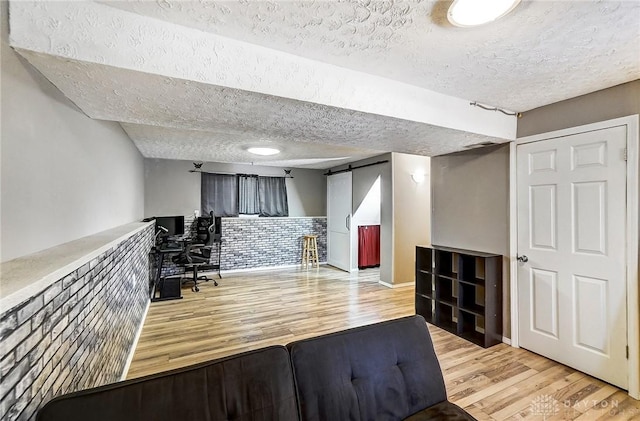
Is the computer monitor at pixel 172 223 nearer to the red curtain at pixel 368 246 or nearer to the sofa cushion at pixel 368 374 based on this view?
the red curtain at pixel 368 246

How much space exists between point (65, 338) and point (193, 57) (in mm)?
1425

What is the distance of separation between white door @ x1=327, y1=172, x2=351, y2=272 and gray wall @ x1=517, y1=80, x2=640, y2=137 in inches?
149

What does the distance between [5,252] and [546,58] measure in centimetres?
294

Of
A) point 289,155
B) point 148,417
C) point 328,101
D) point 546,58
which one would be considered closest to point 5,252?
point 148,417

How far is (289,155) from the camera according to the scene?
16.9ft

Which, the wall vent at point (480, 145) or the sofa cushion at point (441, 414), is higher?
the wall vent at point (480, 145)

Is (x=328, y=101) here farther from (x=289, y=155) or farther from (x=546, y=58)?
(x=289, y=155)

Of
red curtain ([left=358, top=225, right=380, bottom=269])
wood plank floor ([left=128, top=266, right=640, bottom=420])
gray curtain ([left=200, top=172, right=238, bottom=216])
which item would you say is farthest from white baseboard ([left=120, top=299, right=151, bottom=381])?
red curtain ([left=358, top=225, right=380, bottom=269])

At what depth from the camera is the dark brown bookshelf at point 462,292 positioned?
2.90 m

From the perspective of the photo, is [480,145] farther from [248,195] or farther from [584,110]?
[248,195]

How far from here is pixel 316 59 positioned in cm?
174

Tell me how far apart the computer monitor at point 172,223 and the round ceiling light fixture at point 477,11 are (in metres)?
5.40

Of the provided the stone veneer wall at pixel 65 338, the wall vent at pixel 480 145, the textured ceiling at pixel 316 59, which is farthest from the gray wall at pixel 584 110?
the stone veneer wall at pixel 65 338

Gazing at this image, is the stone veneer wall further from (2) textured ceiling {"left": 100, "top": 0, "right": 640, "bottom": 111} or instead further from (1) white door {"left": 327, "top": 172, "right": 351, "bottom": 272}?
(1) white door {"left": 327, "top": 172, "right": 351, "bottom": 272}
